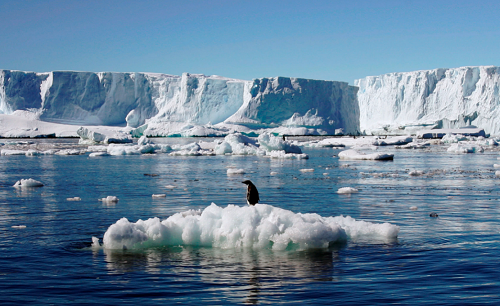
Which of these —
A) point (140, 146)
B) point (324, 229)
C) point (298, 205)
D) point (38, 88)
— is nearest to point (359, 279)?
point (324, 229)

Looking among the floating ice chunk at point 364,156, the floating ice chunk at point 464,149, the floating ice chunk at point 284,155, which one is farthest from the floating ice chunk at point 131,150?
the floating ice chunk at point 464,149

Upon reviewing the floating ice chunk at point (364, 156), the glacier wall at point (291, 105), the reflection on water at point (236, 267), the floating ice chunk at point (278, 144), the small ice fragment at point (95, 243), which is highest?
the glacier wall at point (291, 105)

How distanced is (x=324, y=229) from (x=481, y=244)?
2173mm

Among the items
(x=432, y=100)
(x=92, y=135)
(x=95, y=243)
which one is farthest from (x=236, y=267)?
(x=432, y=100)

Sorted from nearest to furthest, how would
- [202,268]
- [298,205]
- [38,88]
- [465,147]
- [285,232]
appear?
[202,268], [285,232], [298,205], [465,147], [38,88]

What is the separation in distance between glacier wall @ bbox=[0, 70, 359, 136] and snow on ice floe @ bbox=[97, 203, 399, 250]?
65.2 metres

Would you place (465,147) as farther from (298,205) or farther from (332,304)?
(332,304)

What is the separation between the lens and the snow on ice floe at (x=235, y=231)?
23.5ft

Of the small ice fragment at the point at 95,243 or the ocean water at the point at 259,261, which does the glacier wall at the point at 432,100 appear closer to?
the ocean water at the point at 259,261

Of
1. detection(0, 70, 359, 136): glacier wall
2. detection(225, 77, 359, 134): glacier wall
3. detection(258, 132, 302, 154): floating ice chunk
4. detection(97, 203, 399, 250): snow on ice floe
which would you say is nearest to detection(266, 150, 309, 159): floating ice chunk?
detection(258, 132, 302, 154): floating ice chunk

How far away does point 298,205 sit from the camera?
11.3 m

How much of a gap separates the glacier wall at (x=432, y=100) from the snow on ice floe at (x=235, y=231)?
71647mm

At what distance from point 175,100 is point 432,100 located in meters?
40.4

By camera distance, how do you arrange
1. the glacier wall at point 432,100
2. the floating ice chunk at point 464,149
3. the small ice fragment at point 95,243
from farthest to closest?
the glacier wall at point 432,100
the floating ice chunk at point 464,149
the small ice fragment at point 95,243
